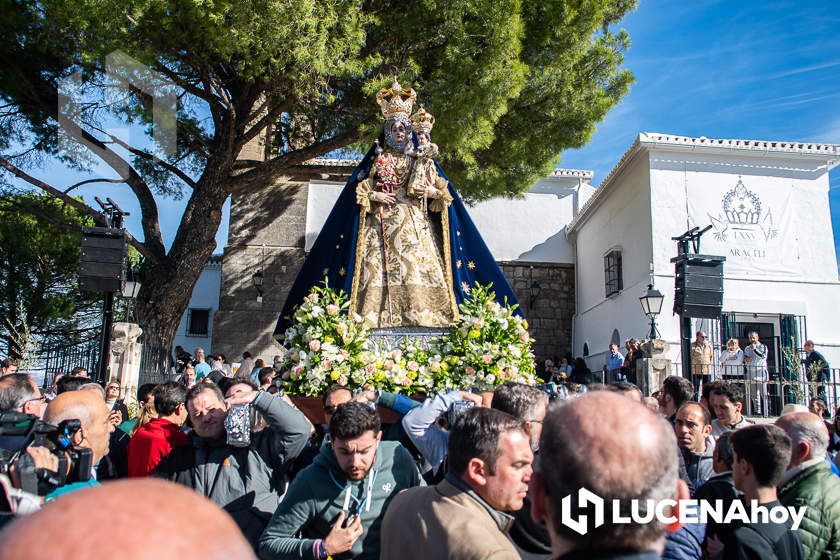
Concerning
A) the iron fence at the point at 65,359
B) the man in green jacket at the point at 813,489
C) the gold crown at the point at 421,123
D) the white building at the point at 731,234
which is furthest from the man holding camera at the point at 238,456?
the white building at the point at 731,234

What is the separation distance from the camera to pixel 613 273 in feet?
56.0

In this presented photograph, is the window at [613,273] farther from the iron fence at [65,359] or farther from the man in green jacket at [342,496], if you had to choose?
the man in green jacket at [342,496]

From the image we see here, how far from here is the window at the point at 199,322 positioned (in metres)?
21.8

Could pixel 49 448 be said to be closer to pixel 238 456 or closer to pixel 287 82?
pixel 238 456

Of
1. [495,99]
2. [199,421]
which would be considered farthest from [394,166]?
[199,421]

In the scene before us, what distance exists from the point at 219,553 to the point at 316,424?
506cm

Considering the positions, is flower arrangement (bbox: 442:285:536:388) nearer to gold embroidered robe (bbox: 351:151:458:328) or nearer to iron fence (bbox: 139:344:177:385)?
gold embroidered robe (bbox: 351:151:458:328)

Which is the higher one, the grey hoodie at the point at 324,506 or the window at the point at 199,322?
the window at the point at 199,322

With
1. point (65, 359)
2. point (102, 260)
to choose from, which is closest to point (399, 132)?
point (102, 260)

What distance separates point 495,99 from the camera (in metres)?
11.2

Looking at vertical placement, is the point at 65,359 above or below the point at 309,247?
below

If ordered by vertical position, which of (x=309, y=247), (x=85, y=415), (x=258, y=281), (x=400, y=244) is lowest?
(x=85, y=415)

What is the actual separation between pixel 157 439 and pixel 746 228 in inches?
585

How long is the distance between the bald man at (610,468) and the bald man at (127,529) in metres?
0.88
